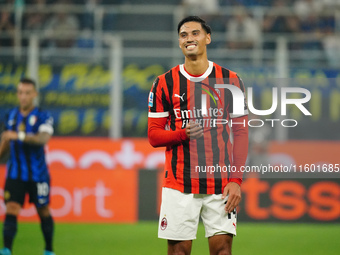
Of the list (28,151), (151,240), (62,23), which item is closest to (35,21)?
(62,23)

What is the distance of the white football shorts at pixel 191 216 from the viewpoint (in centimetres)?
408

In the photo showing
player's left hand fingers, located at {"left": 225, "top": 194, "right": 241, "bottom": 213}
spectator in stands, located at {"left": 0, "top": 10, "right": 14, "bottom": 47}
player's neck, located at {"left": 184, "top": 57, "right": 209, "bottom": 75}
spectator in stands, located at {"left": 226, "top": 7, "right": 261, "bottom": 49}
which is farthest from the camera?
spectator in stands, located at {"left": 226, "top": 7, "right": 261, "bottom": 49}

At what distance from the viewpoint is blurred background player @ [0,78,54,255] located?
20.7 ft

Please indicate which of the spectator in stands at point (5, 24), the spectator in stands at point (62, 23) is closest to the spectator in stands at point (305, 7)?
the spectator in stands at point (62, 23)

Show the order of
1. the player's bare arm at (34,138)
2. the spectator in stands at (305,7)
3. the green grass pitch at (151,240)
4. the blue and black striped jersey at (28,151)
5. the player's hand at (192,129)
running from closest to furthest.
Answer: the player's hand at (192,129)
the player's bare arm at (34,138)
the blue and black striped jersey at (28,151)
the green grass pitch at (151,240)
the spectator in stands at (305,7)

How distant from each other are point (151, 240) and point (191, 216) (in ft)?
13.7

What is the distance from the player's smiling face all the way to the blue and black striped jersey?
2.64 m

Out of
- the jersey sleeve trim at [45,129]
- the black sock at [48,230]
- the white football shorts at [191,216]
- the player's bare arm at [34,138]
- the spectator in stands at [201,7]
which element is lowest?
the black sock at [48,230]

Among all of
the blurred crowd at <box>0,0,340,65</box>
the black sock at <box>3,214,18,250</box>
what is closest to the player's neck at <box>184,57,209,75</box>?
the black sock at <box>3,214,18,250</box>

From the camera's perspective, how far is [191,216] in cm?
409

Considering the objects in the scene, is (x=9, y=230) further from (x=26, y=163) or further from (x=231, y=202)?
(x=231, y=202)

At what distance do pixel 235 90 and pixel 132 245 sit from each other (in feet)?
13.5

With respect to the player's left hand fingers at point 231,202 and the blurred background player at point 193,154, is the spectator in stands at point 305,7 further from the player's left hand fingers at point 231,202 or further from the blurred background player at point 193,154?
the player's left hand fingers at point 231,202

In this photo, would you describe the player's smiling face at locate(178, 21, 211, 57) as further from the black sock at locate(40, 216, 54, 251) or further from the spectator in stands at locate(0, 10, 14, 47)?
the spectator in stands at locate(0, 10, 14, 47)
